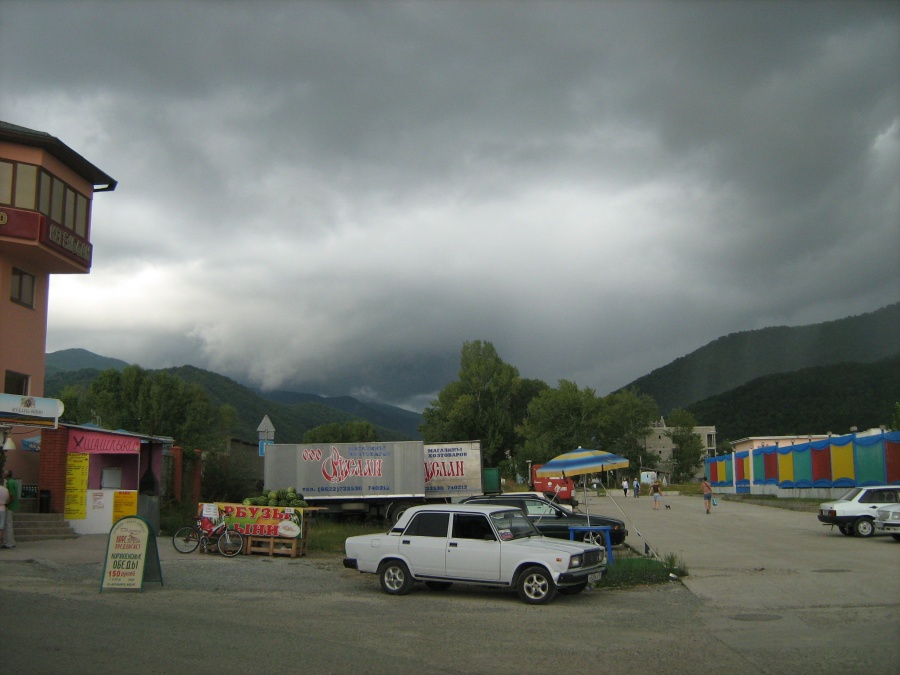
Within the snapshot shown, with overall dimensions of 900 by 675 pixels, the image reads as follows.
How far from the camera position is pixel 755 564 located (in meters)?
17.0

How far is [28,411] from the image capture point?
22.4 metres

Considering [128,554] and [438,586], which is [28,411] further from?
[438,586]

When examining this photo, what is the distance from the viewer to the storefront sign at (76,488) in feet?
77.5

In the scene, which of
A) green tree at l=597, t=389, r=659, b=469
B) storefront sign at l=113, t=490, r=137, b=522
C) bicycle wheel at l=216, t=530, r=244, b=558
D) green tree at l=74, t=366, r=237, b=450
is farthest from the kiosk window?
green tree at l=597, t=389, r=659, b=469

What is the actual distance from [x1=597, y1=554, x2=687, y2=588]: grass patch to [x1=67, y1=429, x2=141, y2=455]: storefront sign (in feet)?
57.3

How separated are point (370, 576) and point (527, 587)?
4617mm

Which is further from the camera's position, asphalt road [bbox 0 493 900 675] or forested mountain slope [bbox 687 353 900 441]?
forested mountain slope [bbox 687 353 900 441]

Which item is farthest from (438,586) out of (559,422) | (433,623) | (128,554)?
(559,422)

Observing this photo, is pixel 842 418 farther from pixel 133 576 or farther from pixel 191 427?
pixel 133 576

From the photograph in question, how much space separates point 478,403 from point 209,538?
62.0 meters

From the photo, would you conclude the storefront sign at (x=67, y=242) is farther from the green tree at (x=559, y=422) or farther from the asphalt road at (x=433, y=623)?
the green tree at (x=559, y=422)

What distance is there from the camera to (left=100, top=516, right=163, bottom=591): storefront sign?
1315cm

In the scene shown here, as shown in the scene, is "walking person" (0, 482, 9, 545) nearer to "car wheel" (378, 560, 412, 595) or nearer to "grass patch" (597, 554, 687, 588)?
"car wheel" (378, 560, 412, 595)

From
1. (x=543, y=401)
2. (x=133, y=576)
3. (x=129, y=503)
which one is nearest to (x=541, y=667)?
(x=133, y=576)
